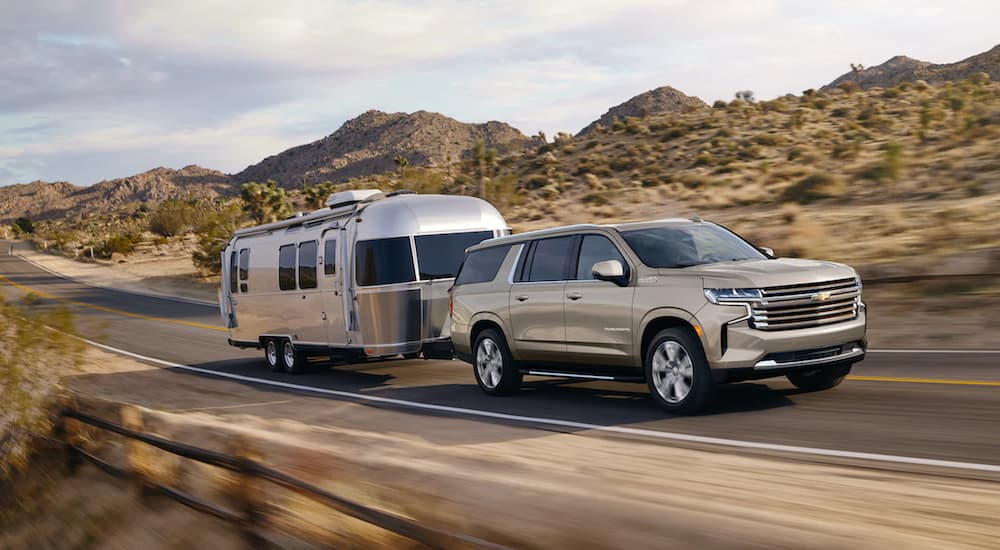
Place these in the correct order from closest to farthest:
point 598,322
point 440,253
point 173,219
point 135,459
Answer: point 135,459
point 598,322
point 440,253
point 173,219

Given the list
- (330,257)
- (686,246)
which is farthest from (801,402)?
(330,257)

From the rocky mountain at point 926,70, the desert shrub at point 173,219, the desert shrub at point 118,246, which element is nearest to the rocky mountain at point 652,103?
the rocky mountain at point 926,70

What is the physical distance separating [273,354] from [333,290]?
136 inches

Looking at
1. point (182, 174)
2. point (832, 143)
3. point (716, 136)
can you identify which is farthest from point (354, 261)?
point (182, 174)

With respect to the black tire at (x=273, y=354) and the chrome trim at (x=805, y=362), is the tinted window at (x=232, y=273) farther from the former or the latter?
the chrome trim at (x=805, y=362)

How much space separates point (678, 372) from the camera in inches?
378

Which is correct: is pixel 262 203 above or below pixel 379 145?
below

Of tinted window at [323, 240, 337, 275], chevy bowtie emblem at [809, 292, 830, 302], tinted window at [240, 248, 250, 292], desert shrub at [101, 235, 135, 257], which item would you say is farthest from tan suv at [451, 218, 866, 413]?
desert shrub at [101, 235, 135, 257]

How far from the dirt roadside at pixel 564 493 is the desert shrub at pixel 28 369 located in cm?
59

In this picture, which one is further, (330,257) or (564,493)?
(330,257)

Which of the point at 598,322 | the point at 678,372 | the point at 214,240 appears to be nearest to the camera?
the point at 678,372

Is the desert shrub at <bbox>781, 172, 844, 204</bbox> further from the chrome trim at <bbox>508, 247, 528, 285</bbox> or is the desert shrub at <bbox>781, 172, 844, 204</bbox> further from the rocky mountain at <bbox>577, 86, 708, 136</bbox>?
the rocky mountain at <bbox>577, 86, 708, 136</bbox>

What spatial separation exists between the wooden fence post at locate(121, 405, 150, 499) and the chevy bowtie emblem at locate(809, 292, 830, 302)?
20.5ft

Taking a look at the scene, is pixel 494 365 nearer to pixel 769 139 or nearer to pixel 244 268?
pixel 244 268
